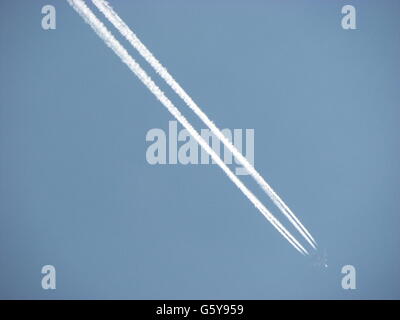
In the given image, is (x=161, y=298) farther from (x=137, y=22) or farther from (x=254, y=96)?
(x=137, y=22)

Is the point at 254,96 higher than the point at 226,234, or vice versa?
the point at 254,96

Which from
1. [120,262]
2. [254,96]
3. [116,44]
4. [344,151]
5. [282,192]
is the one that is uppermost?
[116,44]
